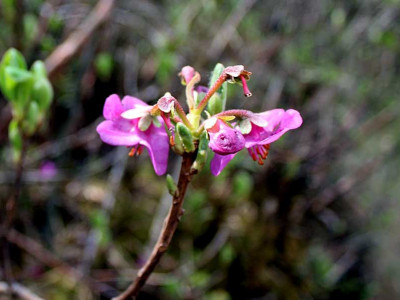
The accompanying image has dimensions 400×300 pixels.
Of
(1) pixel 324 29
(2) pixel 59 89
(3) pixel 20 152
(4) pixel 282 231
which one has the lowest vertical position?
(4) pixel 282 231

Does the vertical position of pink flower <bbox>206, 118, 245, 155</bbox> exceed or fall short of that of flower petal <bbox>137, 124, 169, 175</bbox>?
it exceeds it

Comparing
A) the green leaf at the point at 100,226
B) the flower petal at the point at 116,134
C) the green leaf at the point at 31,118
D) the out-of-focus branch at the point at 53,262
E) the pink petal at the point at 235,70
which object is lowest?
the out-of-focus branch at the point at 53,262

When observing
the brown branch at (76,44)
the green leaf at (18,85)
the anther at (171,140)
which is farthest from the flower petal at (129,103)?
the brown branch at (76,44)

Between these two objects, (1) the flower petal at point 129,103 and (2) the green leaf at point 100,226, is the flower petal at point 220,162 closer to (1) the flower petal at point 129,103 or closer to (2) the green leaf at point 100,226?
(1) the flower petal at point 129,103

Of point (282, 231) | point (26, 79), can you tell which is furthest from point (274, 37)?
point (26, 79)

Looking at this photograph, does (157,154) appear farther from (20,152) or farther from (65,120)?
(65,120)

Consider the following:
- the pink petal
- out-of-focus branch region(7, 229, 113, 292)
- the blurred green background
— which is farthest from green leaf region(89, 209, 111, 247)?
the pink petal

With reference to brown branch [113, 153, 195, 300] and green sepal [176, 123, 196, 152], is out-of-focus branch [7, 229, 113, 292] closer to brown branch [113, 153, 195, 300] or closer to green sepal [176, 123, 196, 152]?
brown branch [113, 153, 195, 300]

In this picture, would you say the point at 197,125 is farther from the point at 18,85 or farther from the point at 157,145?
the point at 18,85
